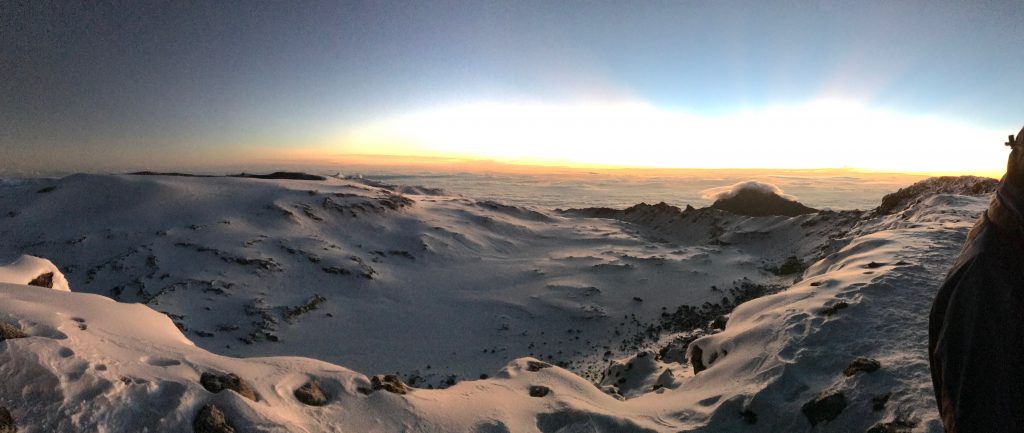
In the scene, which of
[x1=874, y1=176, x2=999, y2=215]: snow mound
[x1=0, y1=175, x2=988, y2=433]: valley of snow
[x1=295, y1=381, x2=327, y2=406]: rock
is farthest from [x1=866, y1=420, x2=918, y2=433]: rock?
[x1=874, y1=176, x2=999, y2=215]: snow mound

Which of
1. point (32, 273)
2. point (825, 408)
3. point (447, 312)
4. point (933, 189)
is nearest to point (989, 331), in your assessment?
point (825, 408)

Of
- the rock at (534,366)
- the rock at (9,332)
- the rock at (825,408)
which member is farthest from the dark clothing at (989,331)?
the rock at (9,332)

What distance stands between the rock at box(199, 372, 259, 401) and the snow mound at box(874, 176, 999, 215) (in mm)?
26507

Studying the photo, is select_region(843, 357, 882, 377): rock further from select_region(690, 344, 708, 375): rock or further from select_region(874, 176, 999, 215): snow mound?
select_region(874, 176, 999, 215): snow mound

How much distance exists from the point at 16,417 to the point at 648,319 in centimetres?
1898

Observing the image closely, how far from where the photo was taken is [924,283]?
7.86 metres

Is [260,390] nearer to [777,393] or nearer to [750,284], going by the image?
Answer: [777,393]

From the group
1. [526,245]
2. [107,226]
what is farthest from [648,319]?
[107,226]

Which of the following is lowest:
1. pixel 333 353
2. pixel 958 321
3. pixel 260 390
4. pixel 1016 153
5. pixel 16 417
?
pixel 333 353

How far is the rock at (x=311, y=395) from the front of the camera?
193 inches

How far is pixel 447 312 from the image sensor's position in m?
20.1

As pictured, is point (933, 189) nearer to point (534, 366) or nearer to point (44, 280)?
point (534, 366)

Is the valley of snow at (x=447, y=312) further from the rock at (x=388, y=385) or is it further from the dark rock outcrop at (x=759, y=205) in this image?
the dark rock outcrop at (x=759, y=205)

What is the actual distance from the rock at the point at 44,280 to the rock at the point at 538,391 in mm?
7039
